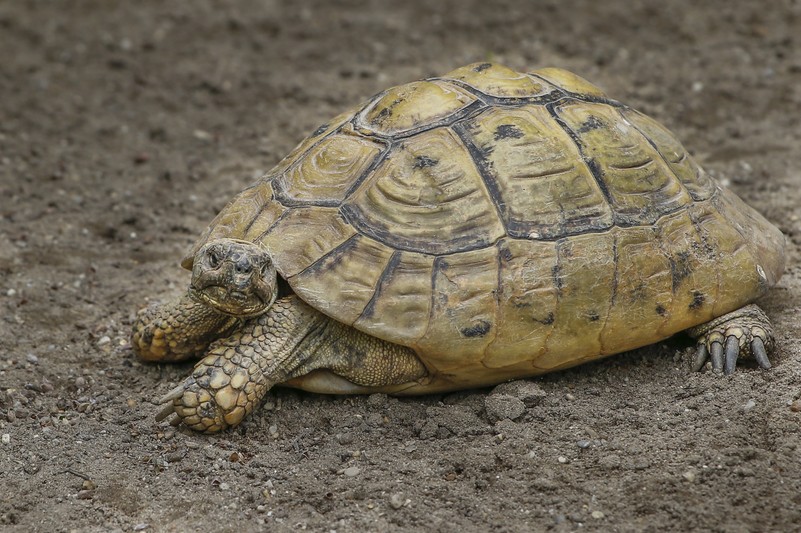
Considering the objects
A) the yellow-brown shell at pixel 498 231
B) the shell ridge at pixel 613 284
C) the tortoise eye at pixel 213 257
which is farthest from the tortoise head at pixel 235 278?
the shell ridge at pixel 613 284

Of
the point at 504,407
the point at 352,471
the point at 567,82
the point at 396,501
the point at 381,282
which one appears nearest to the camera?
the point at 396,501

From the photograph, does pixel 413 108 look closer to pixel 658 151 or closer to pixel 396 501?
pixel 658 151

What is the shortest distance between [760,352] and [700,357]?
0.88 feet

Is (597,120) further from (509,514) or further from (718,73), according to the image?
(718,73)

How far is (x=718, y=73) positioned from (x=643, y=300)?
4335 millimetres

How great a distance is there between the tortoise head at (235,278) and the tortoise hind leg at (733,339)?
207 centimetres

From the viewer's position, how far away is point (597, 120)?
4418 mm

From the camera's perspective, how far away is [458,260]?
→ 3.96m

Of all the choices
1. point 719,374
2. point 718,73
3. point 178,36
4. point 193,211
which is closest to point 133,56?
point 178,36

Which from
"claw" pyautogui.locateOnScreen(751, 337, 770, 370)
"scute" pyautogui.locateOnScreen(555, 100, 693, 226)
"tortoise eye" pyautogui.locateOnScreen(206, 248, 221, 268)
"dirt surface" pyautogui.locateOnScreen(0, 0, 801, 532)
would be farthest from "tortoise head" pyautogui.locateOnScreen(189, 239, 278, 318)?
"claw" pyautogui.locateOnScreen(751, 337, 770, 370)

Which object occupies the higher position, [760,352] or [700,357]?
[760,352]

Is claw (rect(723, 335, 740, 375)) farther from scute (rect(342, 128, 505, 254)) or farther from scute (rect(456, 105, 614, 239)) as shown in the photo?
scute (rect(342, 128, 505, 254))

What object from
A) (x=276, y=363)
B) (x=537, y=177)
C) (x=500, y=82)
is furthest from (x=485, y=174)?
(x=276, y=363)

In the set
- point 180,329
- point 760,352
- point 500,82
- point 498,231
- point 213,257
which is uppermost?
point 500,82
